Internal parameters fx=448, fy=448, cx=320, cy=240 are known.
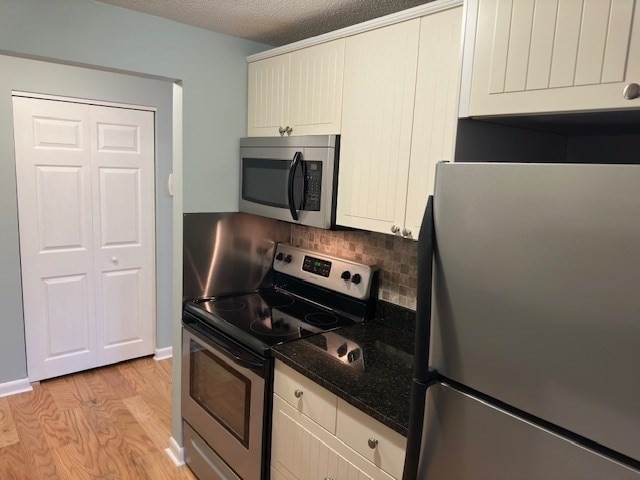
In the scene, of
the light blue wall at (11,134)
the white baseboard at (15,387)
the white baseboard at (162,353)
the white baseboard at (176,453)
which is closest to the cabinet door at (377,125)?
the white baseboard at (176,453)

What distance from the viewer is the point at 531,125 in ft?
4.24

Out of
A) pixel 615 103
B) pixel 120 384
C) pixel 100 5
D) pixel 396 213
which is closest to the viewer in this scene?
pixel 615 103

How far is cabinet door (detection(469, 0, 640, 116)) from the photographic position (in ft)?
2.88

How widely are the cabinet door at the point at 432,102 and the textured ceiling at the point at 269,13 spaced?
41cm

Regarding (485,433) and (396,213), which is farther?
(396,213)

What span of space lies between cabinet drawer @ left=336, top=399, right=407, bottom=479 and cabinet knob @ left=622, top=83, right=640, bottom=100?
1019mm

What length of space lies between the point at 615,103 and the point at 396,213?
0.85 m

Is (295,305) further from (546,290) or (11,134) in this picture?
(11,134)

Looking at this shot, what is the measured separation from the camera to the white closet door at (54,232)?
296 centimetres

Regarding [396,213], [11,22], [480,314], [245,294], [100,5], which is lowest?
[245,294]

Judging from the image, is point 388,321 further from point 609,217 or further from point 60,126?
point 60,126

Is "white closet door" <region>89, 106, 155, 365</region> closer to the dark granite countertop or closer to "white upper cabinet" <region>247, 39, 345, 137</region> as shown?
"white upper cabinet" <region>247, 39, 345, 137</region>

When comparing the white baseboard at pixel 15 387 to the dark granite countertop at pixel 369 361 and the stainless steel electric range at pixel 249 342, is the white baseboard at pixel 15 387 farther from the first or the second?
the dark granite countertop at pixel 369 361

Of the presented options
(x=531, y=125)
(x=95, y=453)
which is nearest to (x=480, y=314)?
(x=531, y=125)
